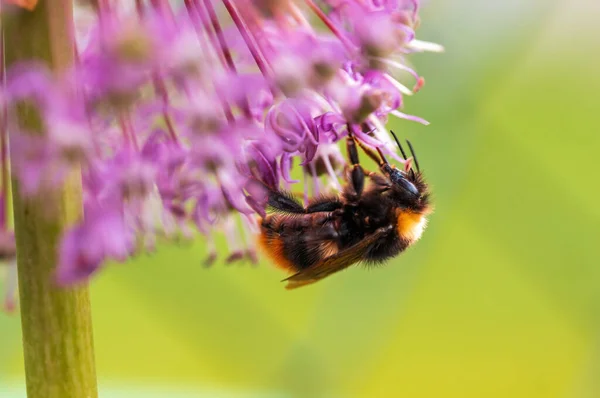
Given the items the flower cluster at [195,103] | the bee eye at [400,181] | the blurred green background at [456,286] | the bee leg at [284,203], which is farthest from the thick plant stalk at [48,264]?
the blurred green background at [456,286]

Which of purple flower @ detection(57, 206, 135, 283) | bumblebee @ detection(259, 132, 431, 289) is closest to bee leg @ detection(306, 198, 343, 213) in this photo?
bumblebee @ detection(259, 132, 431, 289)

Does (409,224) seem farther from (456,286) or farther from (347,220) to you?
(456,286)

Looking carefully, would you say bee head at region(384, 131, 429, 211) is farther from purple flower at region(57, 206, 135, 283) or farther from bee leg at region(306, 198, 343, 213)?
purple flower at region(57, 206, 135, 283)

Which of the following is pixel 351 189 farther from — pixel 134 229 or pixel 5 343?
pixel 5 343

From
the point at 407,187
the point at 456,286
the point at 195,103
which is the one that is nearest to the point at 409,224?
the point at 407,187

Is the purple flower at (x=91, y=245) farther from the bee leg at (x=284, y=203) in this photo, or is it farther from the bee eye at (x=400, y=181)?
the bee eye at (x=400, y=181)
